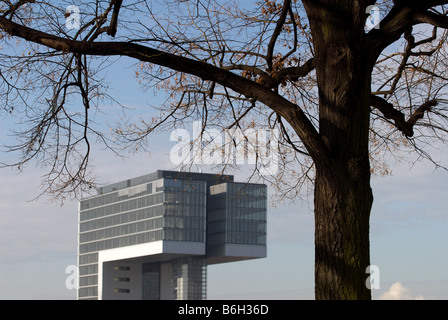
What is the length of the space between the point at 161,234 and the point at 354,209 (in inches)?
4906

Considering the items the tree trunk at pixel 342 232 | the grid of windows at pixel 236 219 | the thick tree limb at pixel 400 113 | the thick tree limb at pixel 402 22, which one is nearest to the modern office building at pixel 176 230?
the grid of windows at pixel 236 219

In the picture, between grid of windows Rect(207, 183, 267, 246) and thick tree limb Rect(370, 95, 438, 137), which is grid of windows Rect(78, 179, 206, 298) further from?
thick tree limb Rect(370, 95, 438, 137)

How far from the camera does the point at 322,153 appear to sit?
7.14 metres

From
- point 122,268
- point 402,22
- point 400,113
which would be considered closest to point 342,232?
point 402,22

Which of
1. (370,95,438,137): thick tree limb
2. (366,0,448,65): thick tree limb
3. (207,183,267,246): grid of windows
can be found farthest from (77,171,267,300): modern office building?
(366,0,448,65): thick tree limb

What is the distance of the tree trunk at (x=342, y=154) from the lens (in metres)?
6.89

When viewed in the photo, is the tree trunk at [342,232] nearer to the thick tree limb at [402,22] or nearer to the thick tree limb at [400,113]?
the thick tree limb at [402,22]

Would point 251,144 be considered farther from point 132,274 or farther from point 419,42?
point 132,274

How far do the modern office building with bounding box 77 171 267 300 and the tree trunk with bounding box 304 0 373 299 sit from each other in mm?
117624

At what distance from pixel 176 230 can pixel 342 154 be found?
407 ft

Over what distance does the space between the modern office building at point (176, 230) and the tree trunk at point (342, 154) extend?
11762 centimetres

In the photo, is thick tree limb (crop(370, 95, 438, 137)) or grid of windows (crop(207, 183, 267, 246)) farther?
grid of windows (crop(207, 183, 267, 246))

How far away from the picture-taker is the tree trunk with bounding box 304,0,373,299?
689cm

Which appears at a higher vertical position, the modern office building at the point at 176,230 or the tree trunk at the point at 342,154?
the modern office building at the point at 176,230
